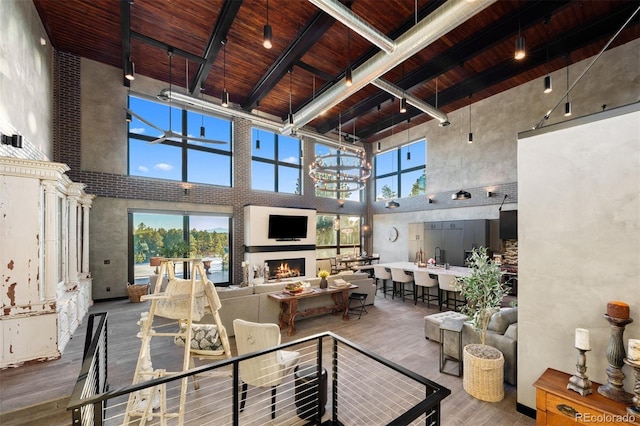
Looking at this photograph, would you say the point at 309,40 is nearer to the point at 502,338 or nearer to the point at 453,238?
the point at 502,338

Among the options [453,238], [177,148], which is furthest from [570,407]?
[177,148]

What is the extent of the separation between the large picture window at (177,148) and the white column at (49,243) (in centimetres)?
355

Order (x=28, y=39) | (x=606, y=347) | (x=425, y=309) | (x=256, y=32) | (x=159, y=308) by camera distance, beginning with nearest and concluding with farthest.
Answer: (x=606, y=347)
(x=159, y=308)
(x=28, y=39)
(x=256, y=32)
(x=425, y=309)

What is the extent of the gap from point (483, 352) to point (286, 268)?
6749 millimetres

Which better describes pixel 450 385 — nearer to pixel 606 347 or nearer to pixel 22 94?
pixel 606 347

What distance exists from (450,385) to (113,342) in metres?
4.97

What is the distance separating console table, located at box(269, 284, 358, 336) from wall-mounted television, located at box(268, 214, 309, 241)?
3.82 meters

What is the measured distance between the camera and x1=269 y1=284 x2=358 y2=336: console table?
4.75 meters

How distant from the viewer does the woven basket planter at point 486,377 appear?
284 cm

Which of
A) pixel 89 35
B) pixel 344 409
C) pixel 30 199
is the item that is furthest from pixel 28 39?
pixel 344 409

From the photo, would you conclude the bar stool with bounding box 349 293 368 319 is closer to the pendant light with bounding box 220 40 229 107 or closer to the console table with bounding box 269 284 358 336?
the console table with bounding box 269 284 358 336

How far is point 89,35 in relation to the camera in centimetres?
554

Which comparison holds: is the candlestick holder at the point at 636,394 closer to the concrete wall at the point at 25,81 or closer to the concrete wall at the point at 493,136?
the concrete wall at the point at 493,136

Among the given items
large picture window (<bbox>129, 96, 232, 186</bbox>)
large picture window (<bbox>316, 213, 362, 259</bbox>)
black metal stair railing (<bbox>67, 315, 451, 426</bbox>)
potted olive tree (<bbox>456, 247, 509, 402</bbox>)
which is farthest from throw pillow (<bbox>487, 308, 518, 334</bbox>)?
large picture window (<bbox>316, 213, 362, 259</bbox>)
